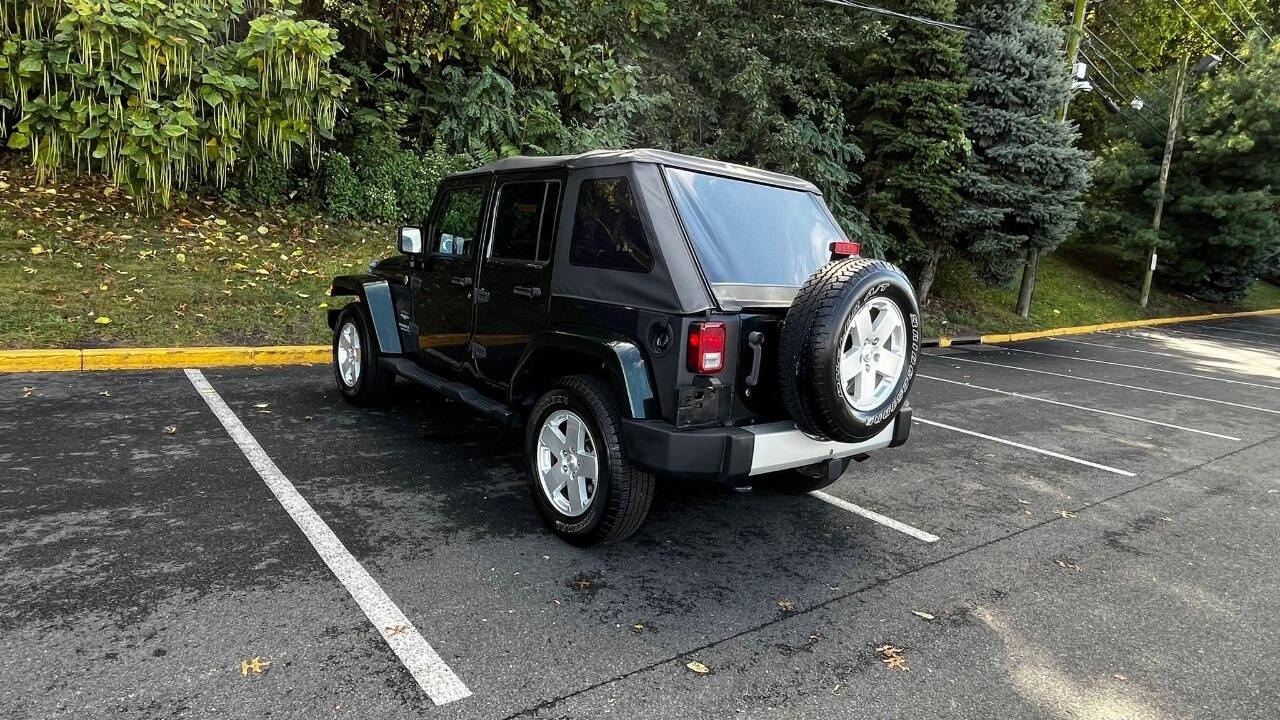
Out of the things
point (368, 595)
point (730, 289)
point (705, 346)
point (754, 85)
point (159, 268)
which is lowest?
point (368, 595)

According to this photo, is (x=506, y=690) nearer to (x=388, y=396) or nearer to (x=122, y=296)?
(x=388, y=396)

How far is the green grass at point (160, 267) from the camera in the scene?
7.61 m

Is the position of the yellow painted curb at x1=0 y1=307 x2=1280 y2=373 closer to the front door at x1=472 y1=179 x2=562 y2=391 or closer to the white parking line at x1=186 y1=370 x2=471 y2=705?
the white parking line at x1=186 y1=370 x2=471 y2=705

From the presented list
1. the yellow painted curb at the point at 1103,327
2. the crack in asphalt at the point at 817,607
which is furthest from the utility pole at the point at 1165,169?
the crack in asphalt at the point at 817,607

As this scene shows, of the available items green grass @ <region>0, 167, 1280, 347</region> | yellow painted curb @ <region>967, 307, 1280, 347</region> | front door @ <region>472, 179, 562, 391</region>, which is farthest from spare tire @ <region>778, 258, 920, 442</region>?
yellow painted curb @ <region>967, 307, 1280, 347</region>

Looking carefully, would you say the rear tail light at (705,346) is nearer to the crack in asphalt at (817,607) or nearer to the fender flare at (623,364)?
the fender flare at (623,364)

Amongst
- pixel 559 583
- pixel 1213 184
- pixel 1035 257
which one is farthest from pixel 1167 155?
pixel 559 583

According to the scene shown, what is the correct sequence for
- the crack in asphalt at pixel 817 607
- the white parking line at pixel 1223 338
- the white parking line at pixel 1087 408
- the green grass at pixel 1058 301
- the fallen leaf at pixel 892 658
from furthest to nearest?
1. the white parking line at pixel 1223 338
2. the green grass at pixel 1058 301
3. the white parking line at pixel 1087 408
4. the fallen leaf at pixel 892 658
5. the crack in asphalt at pixel 817 607

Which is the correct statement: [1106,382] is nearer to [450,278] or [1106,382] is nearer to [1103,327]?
[1103,327]

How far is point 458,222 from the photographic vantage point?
4883 millimetres

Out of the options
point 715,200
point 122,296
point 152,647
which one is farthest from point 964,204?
point 152,647

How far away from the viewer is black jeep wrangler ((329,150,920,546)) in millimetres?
3213

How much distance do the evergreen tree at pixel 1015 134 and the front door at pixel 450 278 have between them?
1213 centimetres

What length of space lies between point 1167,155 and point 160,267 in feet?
82.4
